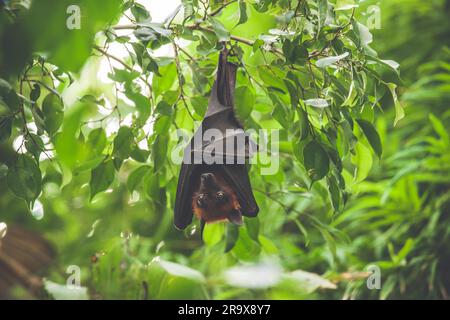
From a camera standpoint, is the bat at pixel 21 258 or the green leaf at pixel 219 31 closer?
the green leaf at pixel 219 31

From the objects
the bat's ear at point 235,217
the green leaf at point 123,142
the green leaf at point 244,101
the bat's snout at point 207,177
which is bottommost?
the bat's ear at point 235,217

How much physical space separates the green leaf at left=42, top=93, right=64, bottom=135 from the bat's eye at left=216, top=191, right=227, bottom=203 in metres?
0.42

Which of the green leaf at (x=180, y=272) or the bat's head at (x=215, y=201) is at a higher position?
the bat's head at (x=215, y=201)

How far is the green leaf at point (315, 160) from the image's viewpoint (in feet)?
3.84

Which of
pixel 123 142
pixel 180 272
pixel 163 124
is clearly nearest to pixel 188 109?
pixel 163 124

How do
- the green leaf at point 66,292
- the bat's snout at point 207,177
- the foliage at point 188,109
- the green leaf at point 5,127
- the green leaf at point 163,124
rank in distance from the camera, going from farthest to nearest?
the green leaf at point 66,292, the green leaf at point 163,124, the bat's snout at point 207,177, the green leaf at point 5,127, the foliage at point 188,109

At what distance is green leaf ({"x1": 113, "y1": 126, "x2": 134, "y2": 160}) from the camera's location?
1.32 meters

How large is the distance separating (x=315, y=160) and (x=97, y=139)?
0.61 meters

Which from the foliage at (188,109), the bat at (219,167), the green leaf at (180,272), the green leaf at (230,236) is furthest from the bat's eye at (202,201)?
the green leaf at (180,272)

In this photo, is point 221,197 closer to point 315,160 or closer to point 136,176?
point 315,160

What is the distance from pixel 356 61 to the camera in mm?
1146

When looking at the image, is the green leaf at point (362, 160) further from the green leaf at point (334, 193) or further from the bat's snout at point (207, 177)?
the bat's snout at point (207, 177)

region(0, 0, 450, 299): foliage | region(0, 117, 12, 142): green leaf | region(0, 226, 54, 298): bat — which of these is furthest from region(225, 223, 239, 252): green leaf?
region(0, 226, 54, 298): bat

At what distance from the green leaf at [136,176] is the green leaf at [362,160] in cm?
59
